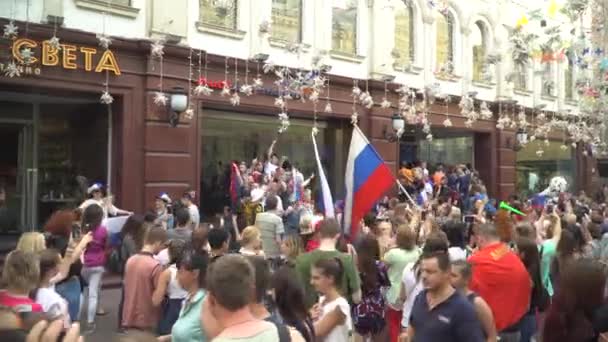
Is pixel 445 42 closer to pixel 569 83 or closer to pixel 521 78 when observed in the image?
pixel 521 78

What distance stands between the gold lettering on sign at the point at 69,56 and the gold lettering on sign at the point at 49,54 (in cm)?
17

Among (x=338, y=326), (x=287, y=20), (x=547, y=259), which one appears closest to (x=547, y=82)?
(x=287, y=20)

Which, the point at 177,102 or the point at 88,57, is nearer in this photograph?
the point at 88,57

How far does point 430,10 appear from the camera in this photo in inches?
787

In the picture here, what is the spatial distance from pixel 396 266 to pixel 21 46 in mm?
7685

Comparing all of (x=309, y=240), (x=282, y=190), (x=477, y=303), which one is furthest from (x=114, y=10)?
(x=477, y=303)

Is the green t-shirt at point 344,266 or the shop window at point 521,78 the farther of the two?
the shop window at point 521,78

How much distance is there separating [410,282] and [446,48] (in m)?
15.9

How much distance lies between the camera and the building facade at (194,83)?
12.4 meters

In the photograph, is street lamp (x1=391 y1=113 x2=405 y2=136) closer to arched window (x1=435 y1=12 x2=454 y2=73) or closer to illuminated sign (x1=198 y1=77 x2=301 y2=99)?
illuminated sign (x1=198 y1=77 x2=301 y2=99)

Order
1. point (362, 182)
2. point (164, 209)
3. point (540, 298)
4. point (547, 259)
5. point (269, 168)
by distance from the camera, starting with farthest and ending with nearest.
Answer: point (269, 168), point (164, 209), point (362, 182), point (547, 259), point (540, 298)

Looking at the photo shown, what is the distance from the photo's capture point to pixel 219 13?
14742 mm

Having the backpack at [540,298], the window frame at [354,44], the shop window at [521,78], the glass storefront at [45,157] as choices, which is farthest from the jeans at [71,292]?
the shop window at [521,78]

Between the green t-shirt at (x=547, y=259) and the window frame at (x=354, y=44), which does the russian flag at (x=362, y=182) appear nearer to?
the green t-shirt at (x=547, y=259)
